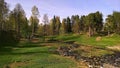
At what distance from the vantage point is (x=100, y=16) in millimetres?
142875

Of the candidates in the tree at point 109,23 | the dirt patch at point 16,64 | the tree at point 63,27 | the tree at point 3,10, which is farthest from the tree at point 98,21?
the dirt patch at point 16,64

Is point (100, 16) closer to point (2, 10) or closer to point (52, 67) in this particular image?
point (2, 10)

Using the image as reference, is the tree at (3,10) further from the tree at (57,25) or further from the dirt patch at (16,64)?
the tree at (57,25)

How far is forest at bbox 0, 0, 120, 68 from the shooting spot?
47188 mm

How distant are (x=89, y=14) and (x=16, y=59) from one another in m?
97.8

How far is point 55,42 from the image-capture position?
101188 millimetres

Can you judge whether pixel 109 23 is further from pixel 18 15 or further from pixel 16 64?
pixel 16 64

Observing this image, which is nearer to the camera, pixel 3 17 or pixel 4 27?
pixel 3 17

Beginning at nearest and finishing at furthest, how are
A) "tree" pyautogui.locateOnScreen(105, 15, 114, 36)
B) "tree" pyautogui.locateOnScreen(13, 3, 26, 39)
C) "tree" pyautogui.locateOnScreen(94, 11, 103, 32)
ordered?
"tree" pyautogui.locateOnScreen(13, 3, 26, 39) < "tree" pyautogui.locateOnScreen(105, 15, 114, 36) < "tree" pyautogui.locateOnScreen(94, 11, 103, 32)

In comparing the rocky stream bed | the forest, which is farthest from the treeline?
the rocky stream bed

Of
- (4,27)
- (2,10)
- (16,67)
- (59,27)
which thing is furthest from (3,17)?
(59,27)

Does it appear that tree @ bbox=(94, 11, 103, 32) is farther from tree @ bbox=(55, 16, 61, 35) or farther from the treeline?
tree @ bbox=(55, 16, 61, 35)

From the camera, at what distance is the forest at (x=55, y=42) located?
47188 millimetres

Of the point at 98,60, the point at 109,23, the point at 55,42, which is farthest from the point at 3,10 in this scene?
the point at 109,23
